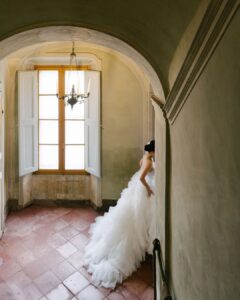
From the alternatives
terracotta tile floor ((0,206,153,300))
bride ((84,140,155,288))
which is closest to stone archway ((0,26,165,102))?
bride ((84,140,155,288))

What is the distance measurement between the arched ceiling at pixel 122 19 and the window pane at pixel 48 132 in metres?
4.22

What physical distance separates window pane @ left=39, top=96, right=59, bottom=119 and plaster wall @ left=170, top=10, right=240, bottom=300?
4.59m

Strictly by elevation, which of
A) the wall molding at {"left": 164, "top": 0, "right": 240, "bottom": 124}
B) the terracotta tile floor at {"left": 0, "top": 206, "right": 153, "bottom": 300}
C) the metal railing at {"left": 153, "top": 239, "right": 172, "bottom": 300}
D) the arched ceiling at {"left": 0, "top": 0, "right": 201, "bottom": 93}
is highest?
the arched ceiling at {"left": 0, "top": 0, "right": 201, "bottom": 93}

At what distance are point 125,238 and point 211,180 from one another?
10.1 feet

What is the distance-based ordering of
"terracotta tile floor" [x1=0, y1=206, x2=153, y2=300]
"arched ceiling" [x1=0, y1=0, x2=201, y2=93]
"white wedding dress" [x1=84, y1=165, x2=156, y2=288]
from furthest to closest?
"white wedding dress" [x1=84, y1=165, x2=156, y2=288] < "terracotta tile floor" [x1=0, y1=206, x2=153, y2=300] < "arched ceiling" [x1=0, y1=0, x2=201, y2=93]

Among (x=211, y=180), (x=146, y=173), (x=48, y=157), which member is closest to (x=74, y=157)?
(x=48, y=157)

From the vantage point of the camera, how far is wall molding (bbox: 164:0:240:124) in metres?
0.99

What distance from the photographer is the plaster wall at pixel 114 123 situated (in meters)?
5.75

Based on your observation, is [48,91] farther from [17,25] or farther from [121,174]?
[17,25]

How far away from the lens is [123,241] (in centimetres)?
412

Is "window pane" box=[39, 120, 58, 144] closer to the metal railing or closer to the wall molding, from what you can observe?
the metal railing

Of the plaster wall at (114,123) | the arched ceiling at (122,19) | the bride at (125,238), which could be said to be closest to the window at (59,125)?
the plaster wall at (114,123)

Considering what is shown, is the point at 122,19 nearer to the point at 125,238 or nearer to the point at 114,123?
the point at 125,238

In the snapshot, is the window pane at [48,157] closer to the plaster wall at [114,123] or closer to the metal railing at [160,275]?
the plaster wall at [114,123]
